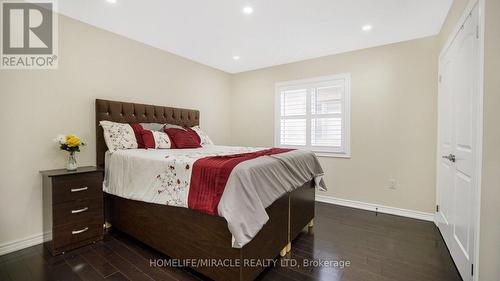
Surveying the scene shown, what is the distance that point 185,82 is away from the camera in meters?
3.85

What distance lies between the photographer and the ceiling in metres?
2.25

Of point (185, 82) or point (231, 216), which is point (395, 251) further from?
point (185, 82)

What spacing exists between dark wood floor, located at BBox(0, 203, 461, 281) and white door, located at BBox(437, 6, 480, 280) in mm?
222

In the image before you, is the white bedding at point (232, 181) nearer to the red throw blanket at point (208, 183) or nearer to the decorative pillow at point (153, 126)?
the red throw blanket at point (208, 183)

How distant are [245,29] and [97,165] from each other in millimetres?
2474

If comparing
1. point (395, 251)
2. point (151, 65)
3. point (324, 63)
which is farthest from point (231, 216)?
point (324, 63)

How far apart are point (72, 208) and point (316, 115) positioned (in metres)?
3.51

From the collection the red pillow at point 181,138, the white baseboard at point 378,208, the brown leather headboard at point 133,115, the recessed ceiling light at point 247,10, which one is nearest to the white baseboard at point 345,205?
the white baseboard at point 378,208

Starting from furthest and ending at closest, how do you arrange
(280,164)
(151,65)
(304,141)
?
(304,141) → (151,65) → (280,164)

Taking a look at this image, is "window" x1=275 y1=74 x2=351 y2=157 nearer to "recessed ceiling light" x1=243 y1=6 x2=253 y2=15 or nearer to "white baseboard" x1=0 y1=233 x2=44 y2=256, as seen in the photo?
"recessed ceiling light" x1=243 y1=6 x2=253 y2=15

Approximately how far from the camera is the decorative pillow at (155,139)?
8.83 feet

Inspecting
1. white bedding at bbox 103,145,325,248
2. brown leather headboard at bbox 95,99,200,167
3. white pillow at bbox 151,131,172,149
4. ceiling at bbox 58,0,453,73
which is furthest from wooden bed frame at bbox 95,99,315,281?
ceiling at bbox 58,0,453,73

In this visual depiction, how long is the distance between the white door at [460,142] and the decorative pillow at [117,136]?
3.14 meters

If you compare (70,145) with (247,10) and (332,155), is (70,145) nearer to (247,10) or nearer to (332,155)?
(247,10)
